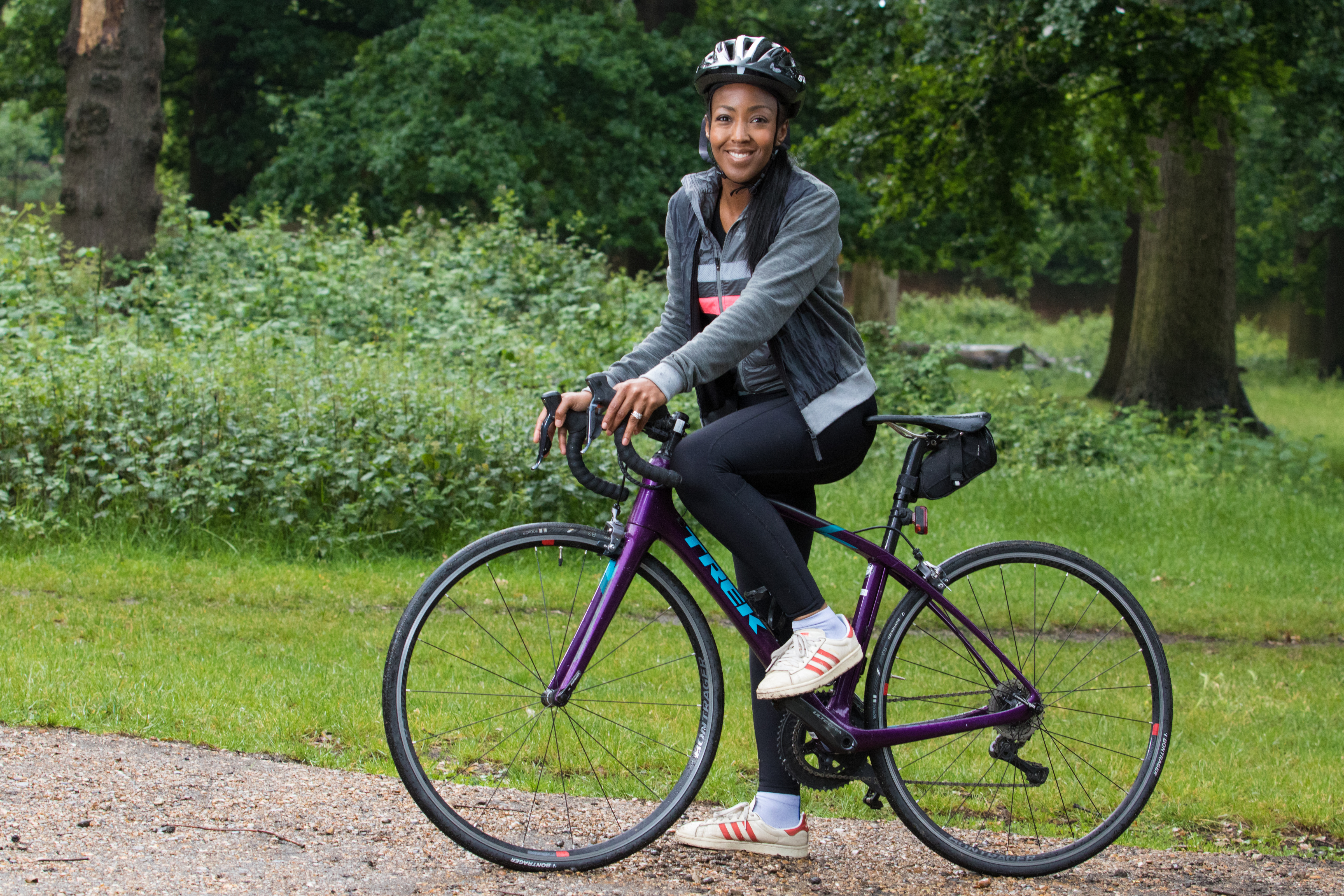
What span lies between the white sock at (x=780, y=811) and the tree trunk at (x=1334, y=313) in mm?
28032

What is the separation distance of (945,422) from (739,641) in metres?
3.23

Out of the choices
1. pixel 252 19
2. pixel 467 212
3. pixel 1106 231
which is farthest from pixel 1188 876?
pixel 1106 231

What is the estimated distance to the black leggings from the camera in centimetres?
307

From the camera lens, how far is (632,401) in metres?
2.91

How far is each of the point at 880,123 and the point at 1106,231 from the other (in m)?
32.7

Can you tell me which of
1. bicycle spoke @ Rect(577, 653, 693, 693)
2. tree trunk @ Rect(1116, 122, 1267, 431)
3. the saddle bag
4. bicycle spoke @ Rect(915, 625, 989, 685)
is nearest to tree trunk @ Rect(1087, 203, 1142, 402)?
tree trunk @ Rect(1116, 122, 1267, 431)

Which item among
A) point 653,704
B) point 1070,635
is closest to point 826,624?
point 653,704

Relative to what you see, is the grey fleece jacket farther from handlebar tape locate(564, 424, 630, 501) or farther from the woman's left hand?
handlebar tape locate(564, 424, 630, 501)

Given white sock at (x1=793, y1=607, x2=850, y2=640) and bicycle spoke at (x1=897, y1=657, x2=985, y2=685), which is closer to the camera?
white sock at (x1=793, y1=607, x2=850, y2=640)

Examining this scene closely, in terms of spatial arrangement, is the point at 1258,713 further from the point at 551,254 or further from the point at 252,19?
the point at 252,19

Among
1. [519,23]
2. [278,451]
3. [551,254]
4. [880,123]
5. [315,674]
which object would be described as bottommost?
[315,674]

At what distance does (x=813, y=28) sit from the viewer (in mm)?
17766

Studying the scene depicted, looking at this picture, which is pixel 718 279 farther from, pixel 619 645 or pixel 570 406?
pixel 619 645

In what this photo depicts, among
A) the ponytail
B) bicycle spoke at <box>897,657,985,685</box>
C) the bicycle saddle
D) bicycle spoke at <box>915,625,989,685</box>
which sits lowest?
bicycle spoke at <box>897,657,985,685</box>
